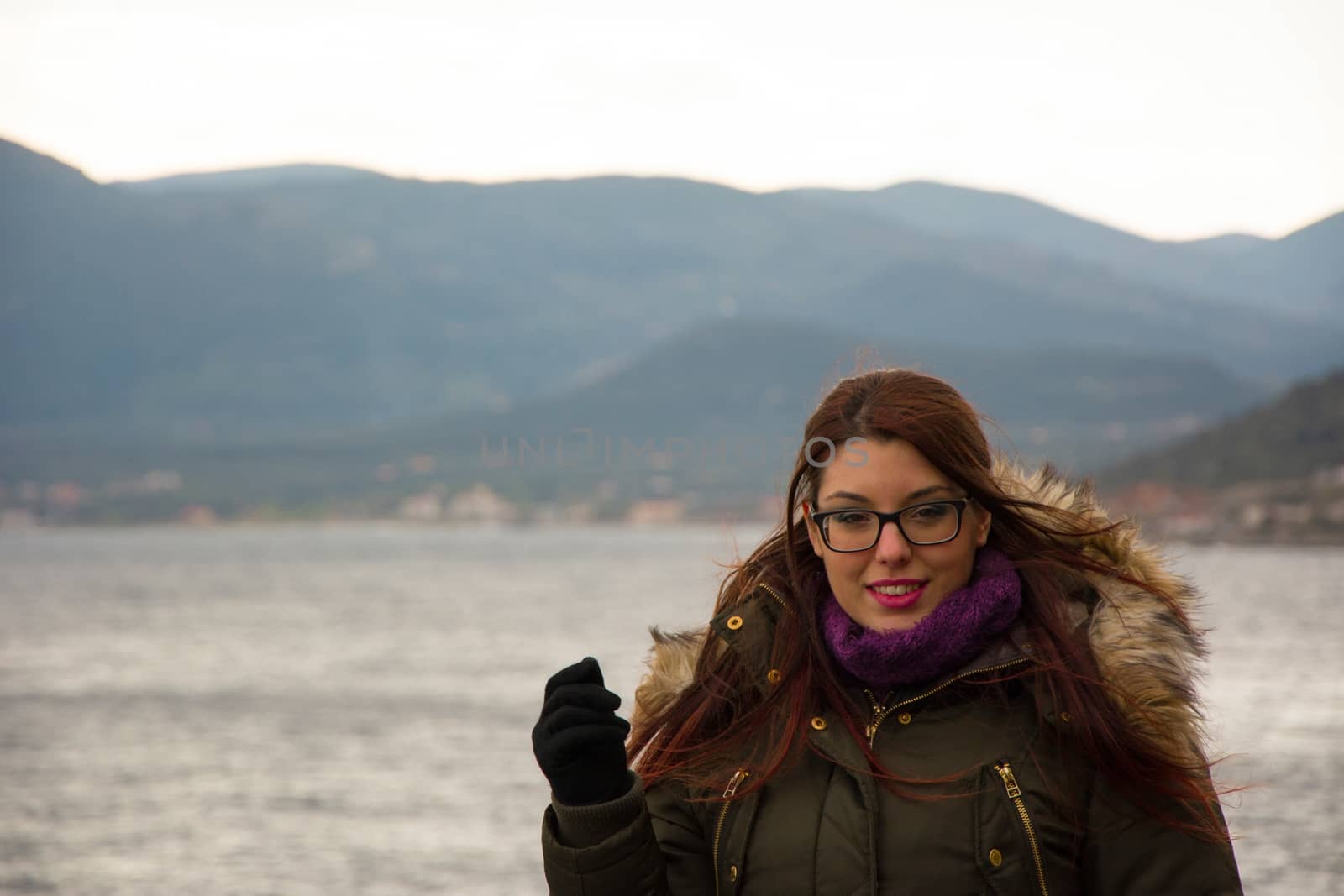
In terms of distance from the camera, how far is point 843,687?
265 centimetres

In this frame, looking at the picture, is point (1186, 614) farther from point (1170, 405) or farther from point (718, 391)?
point (1170, 405)

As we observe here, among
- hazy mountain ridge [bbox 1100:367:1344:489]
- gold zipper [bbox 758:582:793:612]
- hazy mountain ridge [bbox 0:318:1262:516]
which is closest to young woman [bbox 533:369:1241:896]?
gold zipper [bbox 758:582:793:612]

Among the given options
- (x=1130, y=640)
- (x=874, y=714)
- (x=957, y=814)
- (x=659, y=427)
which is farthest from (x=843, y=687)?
(x=659, y=427)

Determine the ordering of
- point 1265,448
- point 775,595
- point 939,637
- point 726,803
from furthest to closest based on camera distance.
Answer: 1. point 1265,448
2. point 775,595
3. point 726,803
4. point 939,637

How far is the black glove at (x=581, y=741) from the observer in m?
2.46

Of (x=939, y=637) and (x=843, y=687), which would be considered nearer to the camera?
(x=939, y=637)

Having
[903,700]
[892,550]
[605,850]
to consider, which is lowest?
Answer: [605,850]

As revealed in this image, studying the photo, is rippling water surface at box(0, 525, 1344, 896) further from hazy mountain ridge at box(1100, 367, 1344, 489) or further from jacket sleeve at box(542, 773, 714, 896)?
hazy mountain ridge at box(1100, 367, 1344, 489)

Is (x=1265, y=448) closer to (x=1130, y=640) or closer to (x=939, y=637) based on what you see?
(x=1130, y=640)

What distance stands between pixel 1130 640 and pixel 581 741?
920 millimetres

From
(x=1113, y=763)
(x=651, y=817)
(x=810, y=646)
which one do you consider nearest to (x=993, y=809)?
(x=1113, y=763)

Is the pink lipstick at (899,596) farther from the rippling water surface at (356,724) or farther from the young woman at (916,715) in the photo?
the rippling water surface at (356,724)

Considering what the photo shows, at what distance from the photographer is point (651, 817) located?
273 centimetres

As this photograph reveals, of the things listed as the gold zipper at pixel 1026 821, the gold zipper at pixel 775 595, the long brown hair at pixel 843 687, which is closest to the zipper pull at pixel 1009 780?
the gold zipper at pixel 1026 821
